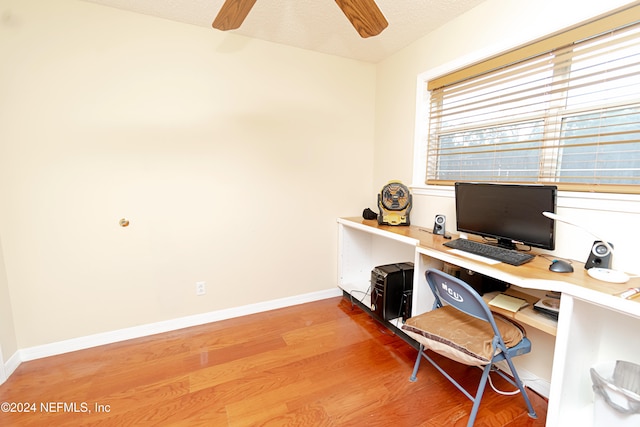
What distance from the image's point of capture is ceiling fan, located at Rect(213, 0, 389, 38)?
1331 millimetres

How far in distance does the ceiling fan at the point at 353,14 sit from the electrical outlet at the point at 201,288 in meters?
1.98

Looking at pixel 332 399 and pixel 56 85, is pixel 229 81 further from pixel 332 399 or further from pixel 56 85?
pixel 332 399

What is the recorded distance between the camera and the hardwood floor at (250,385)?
1.57 metres

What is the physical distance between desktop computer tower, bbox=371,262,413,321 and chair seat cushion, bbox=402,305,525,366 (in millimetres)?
537

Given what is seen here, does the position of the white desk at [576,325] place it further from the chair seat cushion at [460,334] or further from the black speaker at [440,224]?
the black speaker at [440,224]

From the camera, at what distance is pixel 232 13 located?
149cm

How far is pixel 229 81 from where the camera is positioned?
245 cm

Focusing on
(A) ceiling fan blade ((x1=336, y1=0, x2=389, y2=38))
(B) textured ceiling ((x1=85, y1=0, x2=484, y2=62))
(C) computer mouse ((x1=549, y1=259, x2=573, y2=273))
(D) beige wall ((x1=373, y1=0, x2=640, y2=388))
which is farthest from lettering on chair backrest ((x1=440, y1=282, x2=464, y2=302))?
(B) textured ceiling ((x1=85, y1=0, x2=484, y2=62))

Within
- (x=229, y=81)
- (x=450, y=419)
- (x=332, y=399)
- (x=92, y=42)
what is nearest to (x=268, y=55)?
(x=229, y=81)

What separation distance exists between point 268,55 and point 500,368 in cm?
306

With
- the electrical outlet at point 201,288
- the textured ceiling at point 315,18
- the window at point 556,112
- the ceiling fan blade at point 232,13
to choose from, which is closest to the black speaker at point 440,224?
the window at point 556,112

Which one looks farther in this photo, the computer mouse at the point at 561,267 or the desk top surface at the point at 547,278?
the computer mouse at the point at 561,267

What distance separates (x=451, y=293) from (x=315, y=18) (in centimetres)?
214

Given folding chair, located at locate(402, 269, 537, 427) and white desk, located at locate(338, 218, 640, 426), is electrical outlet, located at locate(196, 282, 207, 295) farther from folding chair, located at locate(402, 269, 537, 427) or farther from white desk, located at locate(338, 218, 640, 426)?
white desk, located at locate(338, 218, 640, 426)
